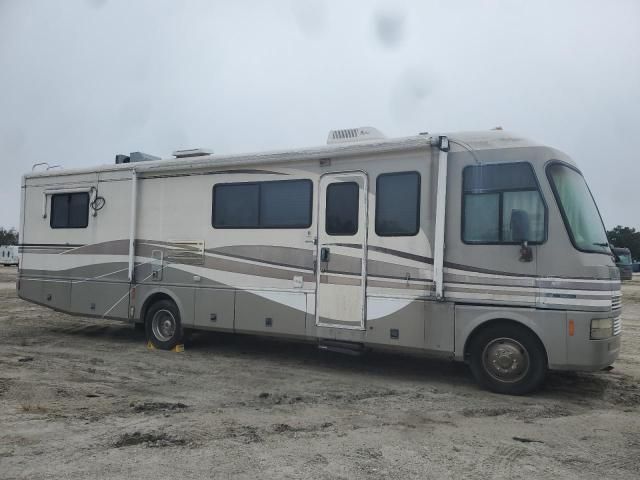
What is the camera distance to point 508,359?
266 inches

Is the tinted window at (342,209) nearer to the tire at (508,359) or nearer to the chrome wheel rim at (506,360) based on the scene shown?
the tire at (508,359)

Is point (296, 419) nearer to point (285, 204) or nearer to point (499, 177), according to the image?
point (285, 204)

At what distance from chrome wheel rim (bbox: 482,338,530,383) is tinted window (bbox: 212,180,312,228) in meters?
2.99

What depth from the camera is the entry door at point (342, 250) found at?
7672 millimetres

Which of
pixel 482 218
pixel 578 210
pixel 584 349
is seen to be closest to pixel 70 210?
pixel 482 218

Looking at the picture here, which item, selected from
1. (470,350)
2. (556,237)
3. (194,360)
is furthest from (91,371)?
(556,237)

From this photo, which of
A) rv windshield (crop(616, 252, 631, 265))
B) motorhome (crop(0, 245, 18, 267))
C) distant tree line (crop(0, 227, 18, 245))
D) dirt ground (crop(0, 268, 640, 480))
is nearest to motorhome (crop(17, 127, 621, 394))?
rv windshield (crop(616, 252, 631, 265))

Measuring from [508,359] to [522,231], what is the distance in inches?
59.9

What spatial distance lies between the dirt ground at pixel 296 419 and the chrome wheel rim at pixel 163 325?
39 cm

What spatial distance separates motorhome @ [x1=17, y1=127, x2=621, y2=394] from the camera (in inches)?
260

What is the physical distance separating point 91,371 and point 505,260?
223 inches

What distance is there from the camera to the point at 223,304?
8.83m

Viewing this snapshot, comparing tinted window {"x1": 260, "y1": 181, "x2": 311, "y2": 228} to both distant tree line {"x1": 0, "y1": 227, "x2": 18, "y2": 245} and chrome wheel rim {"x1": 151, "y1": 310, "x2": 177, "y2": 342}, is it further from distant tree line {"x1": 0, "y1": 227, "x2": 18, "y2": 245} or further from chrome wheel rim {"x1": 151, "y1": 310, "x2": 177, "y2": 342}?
distant tree line {"x1": 0, "y1": 227, "x2": 18, "y2": 245}

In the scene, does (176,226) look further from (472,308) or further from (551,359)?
(551,359)
